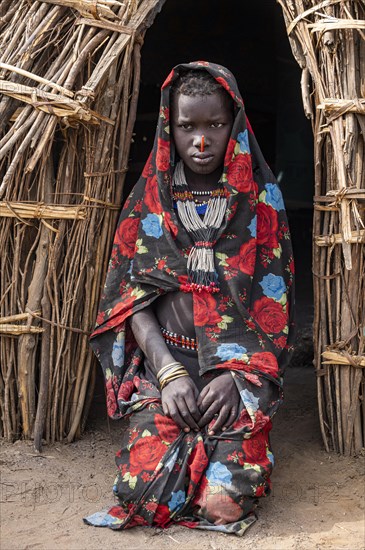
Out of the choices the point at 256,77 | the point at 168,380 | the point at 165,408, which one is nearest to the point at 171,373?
the point at 168,380

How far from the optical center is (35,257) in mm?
3383

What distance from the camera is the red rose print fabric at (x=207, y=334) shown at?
264 centimetres

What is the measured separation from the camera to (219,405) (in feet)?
8.92

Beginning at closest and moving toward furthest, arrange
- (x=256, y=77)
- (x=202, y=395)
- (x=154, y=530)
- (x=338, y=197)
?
(x=154, y=530), (x=202, y=395), (x=338, y=197), (x=256, y=77)

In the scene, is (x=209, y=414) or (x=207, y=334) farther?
(x=207, y=334)

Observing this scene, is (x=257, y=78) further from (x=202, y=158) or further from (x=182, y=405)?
(x=182, y=405)

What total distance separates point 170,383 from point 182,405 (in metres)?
0.10

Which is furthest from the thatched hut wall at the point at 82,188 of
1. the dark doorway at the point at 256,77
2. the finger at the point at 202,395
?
the dark doorway at the point at 256,77

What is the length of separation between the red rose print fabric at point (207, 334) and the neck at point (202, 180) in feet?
0.29

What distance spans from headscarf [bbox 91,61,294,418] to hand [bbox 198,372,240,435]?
82 mm

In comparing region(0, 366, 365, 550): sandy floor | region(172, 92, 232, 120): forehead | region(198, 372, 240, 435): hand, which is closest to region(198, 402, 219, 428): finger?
region(198, 372, 240, 435): hand

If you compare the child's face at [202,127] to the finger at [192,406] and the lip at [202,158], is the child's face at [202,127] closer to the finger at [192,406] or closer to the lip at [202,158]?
the lip at [202,158]

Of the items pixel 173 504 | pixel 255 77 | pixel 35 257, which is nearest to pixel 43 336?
pixel 35 257

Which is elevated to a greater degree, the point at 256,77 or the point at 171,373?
the point at 256,77
